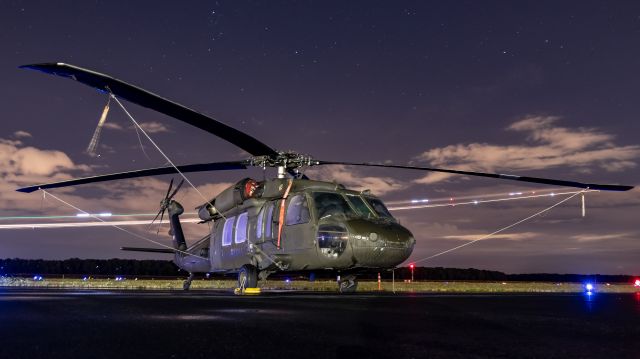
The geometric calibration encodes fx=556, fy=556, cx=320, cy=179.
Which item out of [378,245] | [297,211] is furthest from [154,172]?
[378,245]

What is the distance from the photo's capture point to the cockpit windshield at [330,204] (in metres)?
16.9

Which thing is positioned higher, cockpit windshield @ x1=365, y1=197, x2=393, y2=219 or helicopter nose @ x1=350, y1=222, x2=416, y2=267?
cockpit windshield @ x1=365, y1=197, x2=393, y2=219

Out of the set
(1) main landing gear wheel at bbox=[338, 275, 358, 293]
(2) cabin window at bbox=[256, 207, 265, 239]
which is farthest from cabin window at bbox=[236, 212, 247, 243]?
(1) main landing gear wheel at bbox=[338, 275, 358, 293]

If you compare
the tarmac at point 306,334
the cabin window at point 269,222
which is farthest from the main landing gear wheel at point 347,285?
the tarmac at point 306,334

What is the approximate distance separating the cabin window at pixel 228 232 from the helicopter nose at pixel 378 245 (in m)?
Answer: 5.61

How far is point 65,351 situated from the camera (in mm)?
4809

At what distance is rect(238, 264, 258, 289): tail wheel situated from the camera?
1811 centimetres

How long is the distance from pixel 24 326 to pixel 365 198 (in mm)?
12449

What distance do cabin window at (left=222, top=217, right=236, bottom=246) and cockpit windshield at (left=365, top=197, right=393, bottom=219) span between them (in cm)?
523

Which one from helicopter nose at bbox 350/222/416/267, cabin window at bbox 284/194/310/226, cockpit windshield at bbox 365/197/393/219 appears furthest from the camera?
cockpit windshield at bbox 365/197/393/219

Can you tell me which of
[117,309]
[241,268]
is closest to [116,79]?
[117,309]

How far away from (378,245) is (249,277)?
462 cm

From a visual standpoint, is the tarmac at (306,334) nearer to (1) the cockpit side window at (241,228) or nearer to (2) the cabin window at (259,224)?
(2) the cabin window at (259,224)

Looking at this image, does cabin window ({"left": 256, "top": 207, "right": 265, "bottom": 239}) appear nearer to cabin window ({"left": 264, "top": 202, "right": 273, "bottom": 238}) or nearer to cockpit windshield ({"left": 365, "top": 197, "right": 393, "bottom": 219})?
cabin window ({"left": 264, "top": 202, "right": 273, "bottom": 238})
